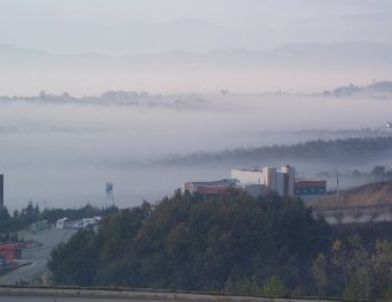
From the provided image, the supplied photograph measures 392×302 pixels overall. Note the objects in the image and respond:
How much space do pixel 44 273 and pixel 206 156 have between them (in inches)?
1072

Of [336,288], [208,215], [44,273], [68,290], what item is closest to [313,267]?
[336,288]

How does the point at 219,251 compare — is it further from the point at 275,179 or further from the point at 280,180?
the point at 280,180

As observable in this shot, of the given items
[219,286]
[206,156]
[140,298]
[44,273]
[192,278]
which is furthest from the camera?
[206,156]

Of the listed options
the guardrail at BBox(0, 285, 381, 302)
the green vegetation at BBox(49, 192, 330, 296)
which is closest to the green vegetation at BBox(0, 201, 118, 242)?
the green vegetation at BBox(49, 192, 330, 296)

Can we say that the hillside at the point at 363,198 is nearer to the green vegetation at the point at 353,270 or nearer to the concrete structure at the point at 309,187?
the concrete structure at the point at 309,187

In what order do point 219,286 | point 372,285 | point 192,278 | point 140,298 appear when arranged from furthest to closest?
1. point 192,278
2. point 219,286
3. point 372,285
4. point 140,298

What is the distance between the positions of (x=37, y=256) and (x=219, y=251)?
420 centimetres

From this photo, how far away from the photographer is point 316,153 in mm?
45875

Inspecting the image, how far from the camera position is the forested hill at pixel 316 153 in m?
42.8

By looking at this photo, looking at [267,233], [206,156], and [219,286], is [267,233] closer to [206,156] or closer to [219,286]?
[219,286]

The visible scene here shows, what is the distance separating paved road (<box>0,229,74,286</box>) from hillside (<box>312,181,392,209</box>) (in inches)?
317

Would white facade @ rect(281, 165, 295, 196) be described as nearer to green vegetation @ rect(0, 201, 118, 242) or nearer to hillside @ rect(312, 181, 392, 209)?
hillside @ rect(312, 181, 392, 209)

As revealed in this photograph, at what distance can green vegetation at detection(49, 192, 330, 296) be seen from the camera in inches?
579

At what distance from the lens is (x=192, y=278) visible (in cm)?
1473
